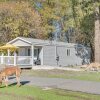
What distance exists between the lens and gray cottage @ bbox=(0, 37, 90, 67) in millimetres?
37031

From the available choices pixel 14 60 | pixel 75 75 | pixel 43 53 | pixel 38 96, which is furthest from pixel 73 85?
pixel 43 53

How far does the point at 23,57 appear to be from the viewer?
3697 centimetres

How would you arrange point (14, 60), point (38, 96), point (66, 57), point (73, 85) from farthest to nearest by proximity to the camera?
1. point (66, 57)
2. point (14, 60)
3. point (73, 85)
4. point (38, 96)

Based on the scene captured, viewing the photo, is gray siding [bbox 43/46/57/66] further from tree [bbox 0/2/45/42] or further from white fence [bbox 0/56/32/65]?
tree [bbox 0/2/45/42]

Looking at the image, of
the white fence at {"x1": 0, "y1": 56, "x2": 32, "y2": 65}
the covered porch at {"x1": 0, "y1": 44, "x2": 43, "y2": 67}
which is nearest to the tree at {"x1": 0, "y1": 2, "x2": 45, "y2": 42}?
the covered porch at {"x1": 0, "y1": 44, "x2": 43, "y2": 67}

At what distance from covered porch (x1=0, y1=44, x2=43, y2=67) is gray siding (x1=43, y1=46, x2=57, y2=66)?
1.77ft

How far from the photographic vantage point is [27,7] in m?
51.9

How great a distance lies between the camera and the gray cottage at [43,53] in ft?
121

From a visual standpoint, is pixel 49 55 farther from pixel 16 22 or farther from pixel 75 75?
pixel 75 75

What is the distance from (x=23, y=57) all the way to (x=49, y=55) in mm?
4812

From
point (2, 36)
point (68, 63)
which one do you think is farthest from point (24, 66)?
point (2, 36)

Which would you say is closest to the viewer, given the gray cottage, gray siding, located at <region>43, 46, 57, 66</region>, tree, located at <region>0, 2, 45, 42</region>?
the gray cottage

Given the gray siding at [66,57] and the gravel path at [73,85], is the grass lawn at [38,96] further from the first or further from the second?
the gray siding at [66,57]

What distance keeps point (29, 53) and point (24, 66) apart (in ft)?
20.0
